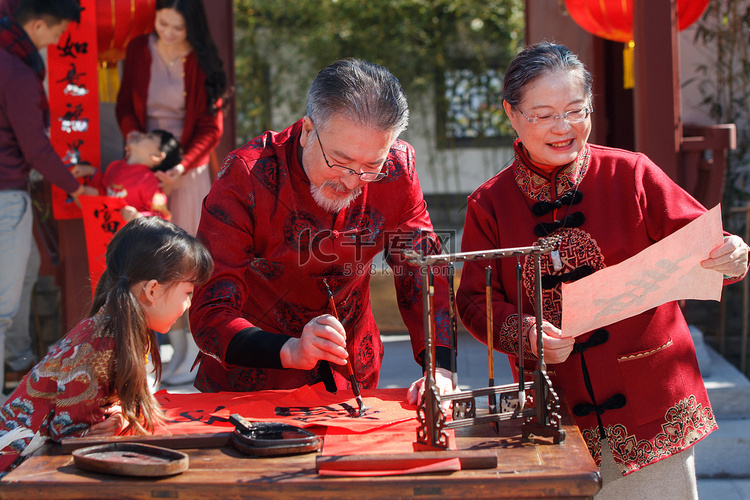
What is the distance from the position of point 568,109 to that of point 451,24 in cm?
759

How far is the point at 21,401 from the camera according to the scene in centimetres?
156

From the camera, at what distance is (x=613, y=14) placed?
12.0 ft

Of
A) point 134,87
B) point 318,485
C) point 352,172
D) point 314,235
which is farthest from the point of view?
point 134,87

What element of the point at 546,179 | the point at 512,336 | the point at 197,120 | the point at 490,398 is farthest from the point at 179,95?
the point at 490,398

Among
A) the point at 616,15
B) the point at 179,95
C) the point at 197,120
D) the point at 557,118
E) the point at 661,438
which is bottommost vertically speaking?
the point at 661,438

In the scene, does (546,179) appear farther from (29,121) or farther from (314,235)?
(29,121)

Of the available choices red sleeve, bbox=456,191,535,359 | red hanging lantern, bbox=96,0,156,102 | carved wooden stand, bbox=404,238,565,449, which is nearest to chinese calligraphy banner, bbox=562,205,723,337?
carved wooden stand, bbox=404,238,565,449

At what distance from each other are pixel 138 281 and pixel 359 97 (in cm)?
62

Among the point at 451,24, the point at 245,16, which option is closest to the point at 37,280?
→ the point at 245,16

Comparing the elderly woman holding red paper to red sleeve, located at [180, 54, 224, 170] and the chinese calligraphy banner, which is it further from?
red sleeve, located at [180, 54, 224, 170]

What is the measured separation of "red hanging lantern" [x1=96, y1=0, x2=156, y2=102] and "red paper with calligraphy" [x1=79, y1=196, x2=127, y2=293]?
2.65 feet

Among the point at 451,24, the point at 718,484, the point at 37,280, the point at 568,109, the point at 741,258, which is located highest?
the point at 451,24

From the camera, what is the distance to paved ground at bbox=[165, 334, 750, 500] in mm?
3049

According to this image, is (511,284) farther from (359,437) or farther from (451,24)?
(451,24)
